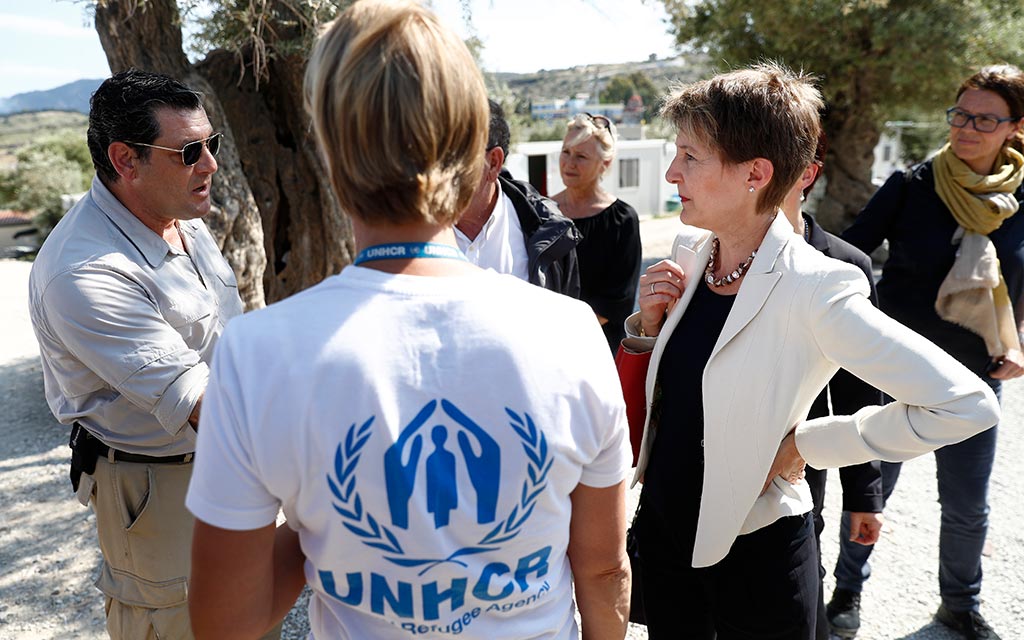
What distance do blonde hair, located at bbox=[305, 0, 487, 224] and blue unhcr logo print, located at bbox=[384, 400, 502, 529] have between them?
A: 11.7 inches

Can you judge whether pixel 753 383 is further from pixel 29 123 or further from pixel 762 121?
pixel 29 123

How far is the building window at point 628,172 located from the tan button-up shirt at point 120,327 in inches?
1160

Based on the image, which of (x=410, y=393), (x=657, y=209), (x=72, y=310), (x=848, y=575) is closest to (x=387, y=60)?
(x=410, y=393)

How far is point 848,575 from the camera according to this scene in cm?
307

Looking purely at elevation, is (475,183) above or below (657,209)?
above

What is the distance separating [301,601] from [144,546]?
1470 mm

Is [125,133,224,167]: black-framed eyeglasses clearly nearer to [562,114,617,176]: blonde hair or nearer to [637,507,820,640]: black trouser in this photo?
[637,507,820,640]: black trouser

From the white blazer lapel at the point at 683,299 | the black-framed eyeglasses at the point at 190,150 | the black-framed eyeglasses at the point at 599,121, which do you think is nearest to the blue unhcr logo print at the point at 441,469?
the white blazer lapel at the point at 683,299

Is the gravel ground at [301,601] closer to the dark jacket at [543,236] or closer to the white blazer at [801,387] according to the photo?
the dark jacket at [543,236]

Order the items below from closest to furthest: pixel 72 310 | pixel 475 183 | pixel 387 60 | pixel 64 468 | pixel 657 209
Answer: pixel 387 60 < pixel 475 183 < pixel 72 310 < pixel 64 468 < pixel 657 209

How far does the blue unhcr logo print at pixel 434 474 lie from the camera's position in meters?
0.99

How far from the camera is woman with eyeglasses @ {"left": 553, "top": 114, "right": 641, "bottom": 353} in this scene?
151 inches

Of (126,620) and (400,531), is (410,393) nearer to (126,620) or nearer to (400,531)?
(400,531)

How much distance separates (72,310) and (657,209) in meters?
31.9
